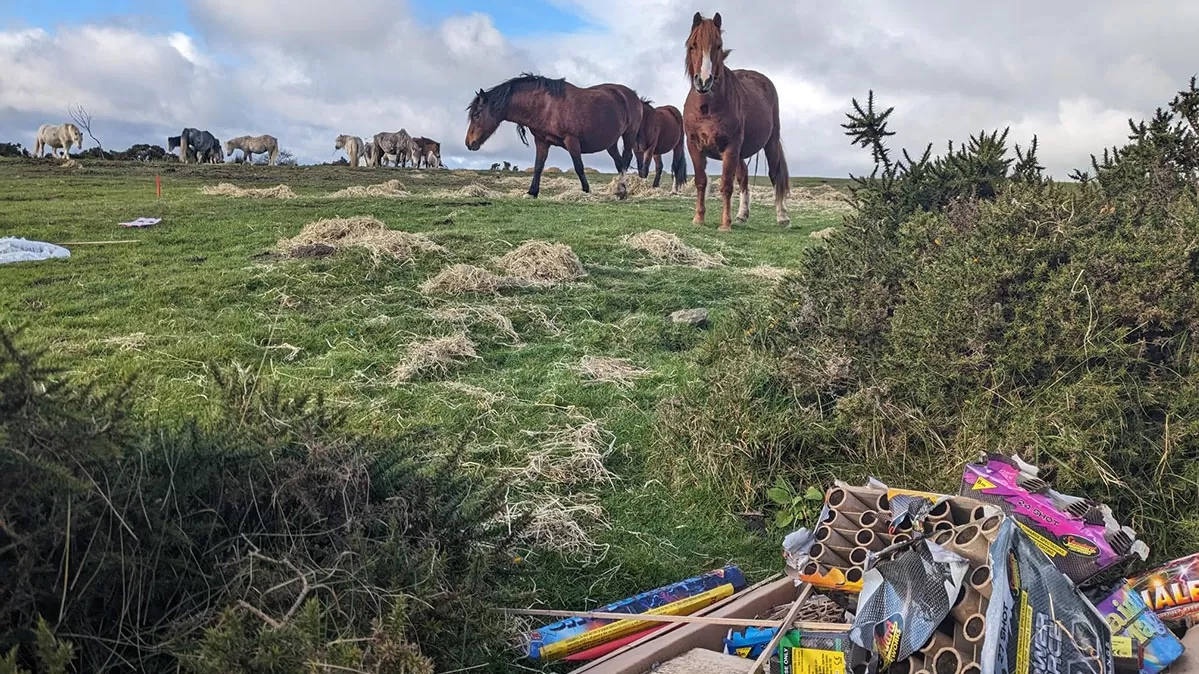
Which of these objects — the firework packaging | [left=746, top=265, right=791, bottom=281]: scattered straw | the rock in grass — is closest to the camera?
the firework packaging

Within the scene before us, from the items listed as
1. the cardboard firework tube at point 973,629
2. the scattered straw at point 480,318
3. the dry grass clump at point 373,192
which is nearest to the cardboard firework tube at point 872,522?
the cardboard firework tube at point 973,629

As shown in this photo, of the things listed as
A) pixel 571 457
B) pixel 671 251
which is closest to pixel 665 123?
pixel 671 251

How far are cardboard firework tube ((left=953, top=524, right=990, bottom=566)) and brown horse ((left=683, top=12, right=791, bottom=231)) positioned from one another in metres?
10.1

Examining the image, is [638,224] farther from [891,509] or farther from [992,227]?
[891,509]

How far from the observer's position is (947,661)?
2.15 m

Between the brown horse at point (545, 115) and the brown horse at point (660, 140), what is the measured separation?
17.6ft

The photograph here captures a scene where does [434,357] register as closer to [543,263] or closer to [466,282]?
[466,282]

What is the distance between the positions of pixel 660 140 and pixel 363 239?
59.6ft

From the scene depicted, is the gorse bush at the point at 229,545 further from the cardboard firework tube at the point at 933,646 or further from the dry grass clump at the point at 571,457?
the dry grass clump at the point at 571,457

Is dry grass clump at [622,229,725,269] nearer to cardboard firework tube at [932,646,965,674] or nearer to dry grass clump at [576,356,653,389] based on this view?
dry grass clump at [576,356,653,389]

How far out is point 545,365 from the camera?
611 centimetres

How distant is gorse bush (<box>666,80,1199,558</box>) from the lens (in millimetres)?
3336

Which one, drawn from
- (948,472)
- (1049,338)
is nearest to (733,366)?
(948,472)

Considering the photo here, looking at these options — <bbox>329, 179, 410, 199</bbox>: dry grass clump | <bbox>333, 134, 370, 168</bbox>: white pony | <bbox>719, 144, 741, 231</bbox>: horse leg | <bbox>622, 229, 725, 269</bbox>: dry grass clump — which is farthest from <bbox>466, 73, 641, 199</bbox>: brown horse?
<bbox>333, 134, 370, 168</bbox>: white pony
